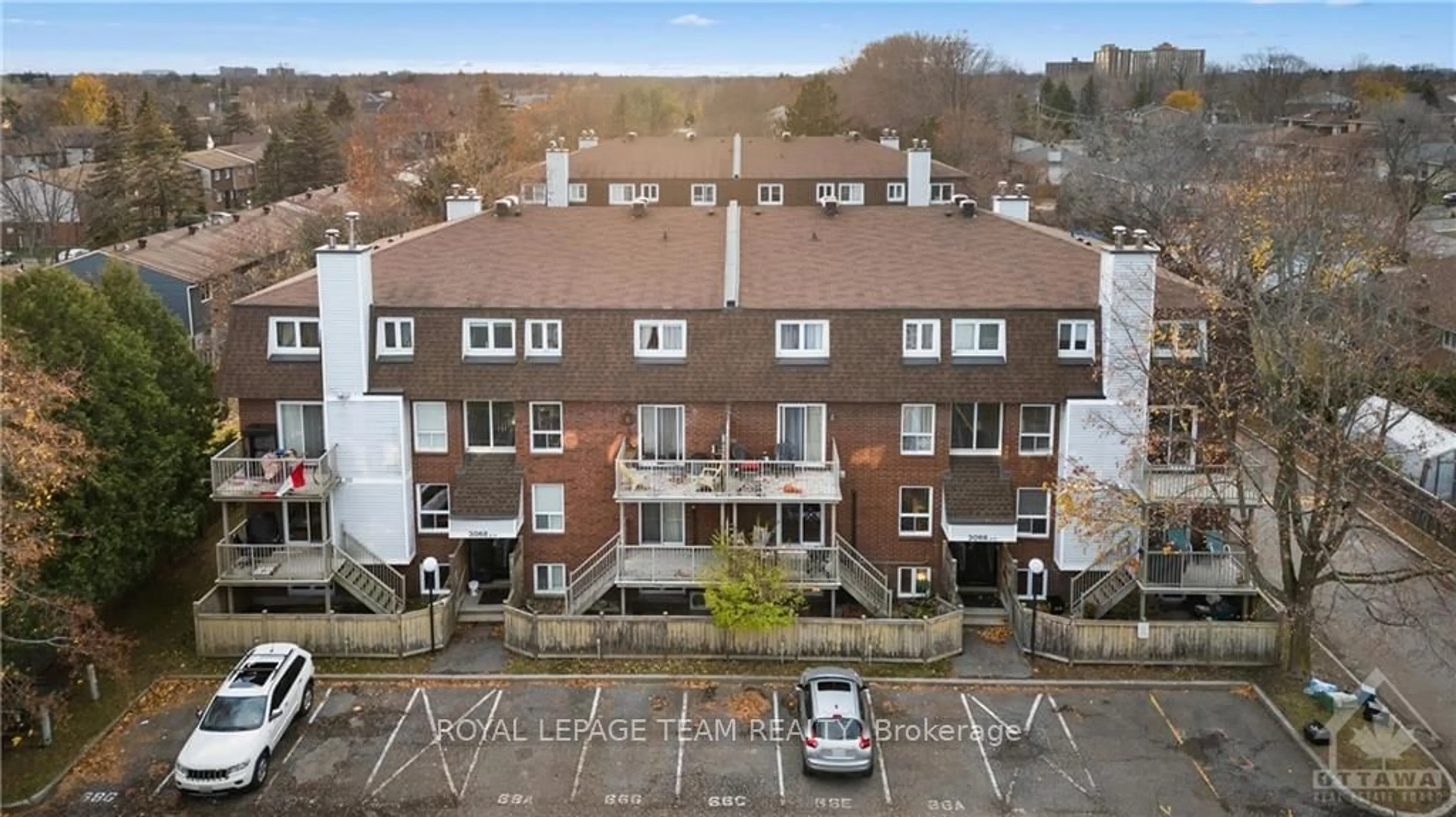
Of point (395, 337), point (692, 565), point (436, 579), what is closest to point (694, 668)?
point (692, 565)

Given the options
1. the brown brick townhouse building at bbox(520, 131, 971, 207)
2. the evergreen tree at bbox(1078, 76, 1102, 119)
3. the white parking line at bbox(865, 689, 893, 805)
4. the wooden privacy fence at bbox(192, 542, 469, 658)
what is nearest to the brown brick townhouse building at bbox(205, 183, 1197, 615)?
the wooden privacy fence at bbox(192, 542, 469, 658)

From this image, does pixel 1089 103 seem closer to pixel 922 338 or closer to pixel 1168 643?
pixel 922 338

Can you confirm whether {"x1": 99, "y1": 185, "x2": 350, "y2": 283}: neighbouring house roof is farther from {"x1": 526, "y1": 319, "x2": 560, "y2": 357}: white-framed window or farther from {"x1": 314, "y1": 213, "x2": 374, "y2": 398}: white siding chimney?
{"x1": 526, "y1": 319, "x2": 560, "y2": 357}: white-framed window

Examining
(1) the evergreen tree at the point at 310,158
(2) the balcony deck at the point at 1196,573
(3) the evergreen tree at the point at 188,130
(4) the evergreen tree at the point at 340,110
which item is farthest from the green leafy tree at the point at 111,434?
(4) the evergreen tree at the point at 340,110

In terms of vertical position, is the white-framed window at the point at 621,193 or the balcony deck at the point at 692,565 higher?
the white-framed window at the point at 621,193

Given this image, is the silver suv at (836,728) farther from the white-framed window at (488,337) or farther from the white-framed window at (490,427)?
the white-framed window at (488,337)

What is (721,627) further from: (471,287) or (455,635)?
(471,287)
